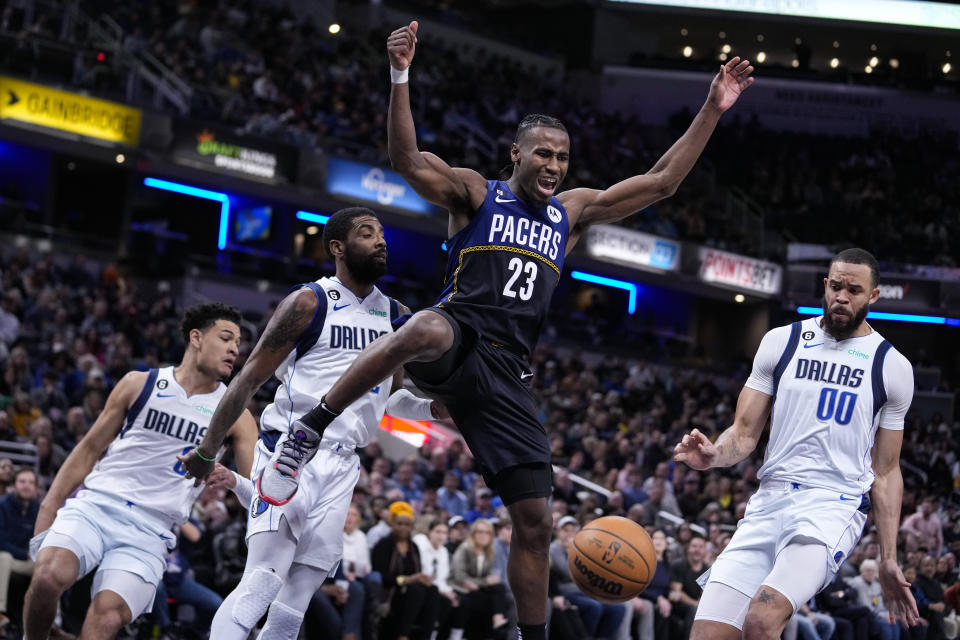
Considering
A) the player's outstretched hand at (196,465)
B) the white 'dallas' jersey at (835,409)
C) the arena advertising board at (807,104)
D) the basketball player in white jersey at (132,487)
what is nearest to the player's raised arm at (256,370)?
the player's outstretched hand at (196,465)

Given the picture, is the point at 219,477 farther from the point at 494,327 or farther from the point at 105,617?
the point at 494,327

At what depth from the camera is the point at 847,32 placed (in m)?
39.0

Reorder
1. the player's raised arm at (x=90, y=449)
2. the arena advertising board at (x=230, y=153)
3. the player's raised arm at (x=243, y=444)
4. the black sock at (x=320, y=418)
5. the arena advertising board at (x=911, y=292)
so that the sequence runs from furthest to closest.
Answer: the arena advertising board at (x=911, y=292), the arena advertising board at (x=230, y=153), the player's raised arm at (x=243, y=444), the player's raised arm at (x=90, y=449), the black sock at (x=320, y=418)

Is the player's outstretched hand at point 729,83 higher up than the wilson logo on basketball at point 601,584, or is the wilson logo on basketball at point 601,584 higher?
the player's outstretched hand at point 729,83

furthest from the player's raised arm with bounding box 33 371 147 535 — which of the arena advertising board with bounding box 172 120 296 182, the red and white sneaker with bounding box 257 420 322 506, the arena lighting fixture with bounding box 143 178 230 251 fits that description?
the arena lighting fixture with bounding box 143 178 230 251

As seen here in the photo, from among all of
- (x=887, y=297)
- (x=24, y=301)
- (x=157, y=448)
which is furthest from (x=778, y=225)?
(x=157, y=448)

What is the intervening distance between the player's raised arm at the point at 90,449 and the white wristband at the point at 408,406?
181 cm

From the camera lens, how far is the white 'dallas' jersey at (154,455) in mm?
7172

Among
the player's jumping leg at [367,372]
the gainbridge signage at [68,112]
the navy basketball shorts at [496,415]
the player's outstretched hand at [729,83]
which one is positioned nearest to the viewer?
the player's jumping leg at [367,372]

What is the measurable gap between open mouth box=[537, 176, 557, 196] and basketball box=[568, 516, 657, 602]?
1967 mm

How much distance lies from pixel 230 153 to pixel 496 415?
20.4m

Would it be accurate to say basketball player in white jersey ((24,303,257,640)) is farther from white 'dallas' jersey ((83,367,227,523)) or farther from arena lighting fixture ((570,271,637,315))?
arena lighting fixture ((570,271,637,315))

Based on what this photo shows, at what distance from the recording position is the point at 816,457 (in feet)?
A: 19.6

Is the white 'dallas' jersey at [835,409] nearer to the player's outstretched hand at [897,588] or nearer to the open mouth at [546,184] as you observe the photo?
the player's outstretched hand at [897,588]
